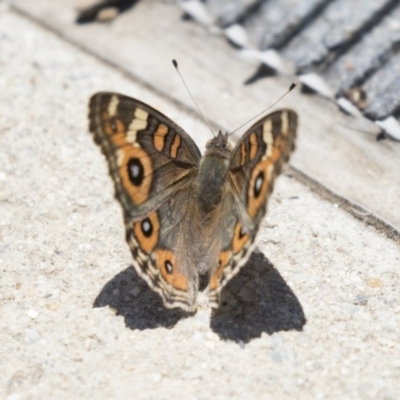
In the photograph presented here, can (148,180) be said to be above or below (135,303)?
above

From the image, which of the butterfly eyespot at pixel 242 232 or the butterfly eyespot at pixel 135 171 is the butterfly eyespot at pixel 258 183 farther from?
the butterfly eyespot at pixel 135 171

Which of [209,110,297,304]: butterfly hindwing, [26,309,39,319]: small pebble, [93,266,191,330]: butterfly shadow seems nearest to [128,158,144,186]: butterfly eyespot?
[209,110,297,304]: butterfly hindwing

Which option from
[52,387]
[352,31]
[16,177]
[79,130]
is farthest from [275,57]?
[52,387]

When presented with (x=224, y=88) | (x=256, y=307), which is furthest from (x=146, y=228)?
(x=224, y=88)

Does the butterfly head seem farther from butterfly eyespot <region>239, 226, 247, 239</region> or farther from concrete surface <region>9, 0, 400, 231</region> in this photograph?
concrete surface <region>9, 0, 400, 231</region>

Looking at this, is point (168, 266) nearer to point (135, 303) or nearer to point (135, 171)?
point (135, 303)

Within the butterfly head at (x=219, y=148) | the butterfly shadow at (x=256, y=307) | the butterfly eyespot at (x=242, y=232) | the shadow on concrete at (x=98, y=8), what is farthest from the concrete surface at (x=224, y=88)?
the butterfly eyespot at (x=242, y=232)
